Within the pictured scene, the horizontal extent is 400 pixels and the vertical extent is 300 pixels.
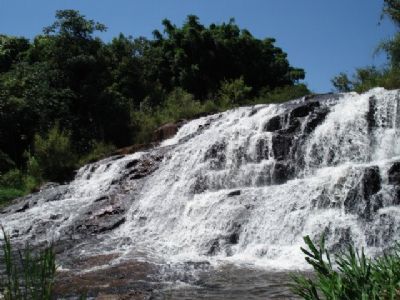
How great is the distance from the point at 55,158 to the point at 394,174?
14.7 metres

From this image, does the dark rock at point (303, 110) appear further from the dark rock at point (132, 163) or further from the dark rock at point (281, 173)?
the dark rock at point (132, 163)

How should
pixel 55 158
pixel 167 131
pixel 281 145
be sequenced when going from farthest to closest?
pixel 167 131
pixel 55 158
pixel 281 145

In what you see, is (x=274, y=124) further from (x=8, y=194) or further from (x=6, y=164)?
(x=6, y=164)

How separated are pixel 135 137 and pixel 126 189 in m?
9.02

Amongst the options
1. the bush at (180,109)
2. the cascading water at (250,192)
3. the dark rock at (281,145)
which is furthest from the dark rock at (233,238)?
the bush at (180,109)


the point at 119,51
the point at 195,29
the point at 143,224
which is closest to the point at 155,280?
the point at 143,224

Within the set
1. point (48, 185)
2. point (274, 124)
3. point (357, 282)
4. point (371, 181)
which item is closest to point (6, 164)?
point (48, 185)

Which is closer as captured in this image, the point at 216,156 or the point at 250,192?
the point at 250,192

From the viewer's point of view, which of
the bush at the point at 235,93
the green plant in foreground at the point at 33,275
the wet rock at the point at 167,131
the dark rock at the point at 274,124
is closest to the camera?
the green plant in foreground at the point at 33,275

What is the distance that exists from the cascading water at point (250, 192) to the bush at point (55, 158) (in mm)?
1484

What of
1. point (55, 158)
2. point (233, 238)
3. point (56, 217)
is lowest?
point (233, 238)

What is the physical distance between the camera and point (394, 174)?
10.2 meters

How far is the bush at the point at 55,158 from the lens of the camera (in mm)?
20719

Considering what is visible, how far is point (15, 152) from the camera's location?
2664 centimetres
